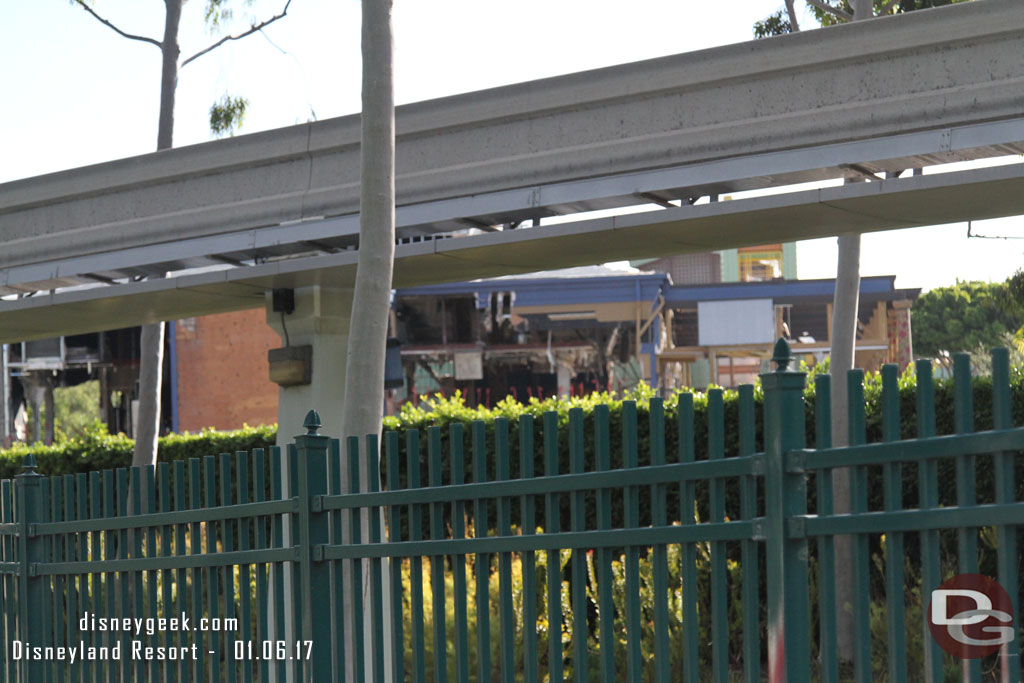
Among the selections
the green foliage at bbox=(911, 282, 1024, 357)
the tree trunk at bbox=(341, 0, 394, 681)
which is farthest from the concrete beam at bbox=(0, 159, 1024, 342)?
the green foliage at bbox=(911, 282, 1024, 357)

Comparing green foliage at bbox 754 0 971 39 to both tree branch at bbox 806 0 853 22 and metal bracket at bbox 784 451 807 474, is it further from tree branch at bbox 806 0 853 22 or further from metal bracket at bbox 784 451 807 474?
metal bracket at bbox 784 451 807 474

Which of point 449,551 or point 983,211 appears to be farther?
point 983,211

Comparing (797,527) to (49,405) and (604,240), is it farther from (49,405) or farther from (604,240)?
(49,405)

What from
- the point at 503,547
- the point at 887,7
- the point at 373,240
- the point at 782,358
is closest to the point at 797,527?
the point at 782,358

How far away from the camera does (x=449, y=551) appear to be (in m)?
4.22

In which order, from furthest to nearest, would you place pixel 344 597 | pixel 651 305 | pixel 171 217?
pixel 651 305 → pixel 171 217 → pixel 344 597

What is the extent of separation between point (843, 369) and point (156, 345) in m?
7.67

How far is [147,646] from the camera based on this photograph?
18.4 feet

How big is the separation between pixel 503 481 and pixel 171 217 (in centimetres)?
611

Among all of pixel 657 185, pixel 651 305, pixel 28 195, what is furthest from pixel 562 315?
pixel 657 185

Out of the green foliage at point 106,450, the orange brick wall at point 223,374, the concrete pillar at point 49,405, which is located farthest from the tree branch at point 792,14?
the concrete pillar at point 49,405

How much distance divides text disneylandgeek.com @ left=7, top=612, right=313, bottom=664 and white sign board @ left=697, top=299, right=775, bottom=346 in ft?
81.0

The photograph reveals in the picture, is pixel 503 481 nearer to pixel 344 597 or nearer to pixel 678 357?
pixel 344 597

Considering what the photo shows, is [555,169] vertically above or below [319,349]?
above
